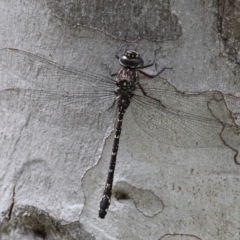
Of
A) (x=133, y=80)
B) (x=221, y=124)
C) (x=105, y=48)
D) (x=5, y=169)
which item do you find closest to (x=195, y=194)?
(x=221, y=124)

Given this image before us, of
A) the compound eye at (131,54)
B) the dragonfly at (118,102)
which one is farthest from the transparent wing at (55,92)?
the compound eye at (131,54)

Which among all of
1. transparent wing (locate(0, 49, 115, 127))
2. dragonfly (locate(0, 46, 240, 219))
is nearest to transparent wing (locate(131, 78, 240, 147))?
dragonfly (locate(0, 46, 240, 219))

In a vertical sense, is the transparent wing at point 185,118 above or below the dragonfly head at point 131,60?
below

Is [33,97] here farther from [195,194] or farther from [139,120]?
[195,194]

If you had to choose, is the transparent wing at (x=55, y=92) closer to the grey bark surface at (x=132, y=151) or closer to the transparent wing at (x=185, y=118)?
the grey bark surface at (x=132, y=151)

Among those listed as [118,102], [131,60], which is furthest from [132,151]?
[131,60]

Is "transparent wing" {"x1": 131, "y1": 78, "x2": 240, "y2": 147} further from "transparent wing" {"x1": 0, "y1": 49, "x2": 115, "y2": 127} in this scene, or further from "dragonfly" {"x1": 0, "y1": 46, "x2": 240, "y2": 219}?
"transparent wing" {"x1": 0, "y1": 49, "x2": 115, "y2": 127}
